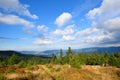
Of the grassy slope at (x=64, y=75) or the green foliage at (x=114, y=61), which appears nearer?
the grassy slope at (x=64, y=75)

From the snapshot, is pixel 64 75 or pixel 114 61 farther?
pixel 114 61

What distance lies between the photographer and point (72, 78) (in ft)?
76.3

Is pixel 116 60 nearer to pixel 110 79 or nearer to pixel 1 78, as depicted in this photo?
A: pixel 110 79

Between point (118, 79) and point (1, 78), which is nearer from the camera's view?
point (1, 78)

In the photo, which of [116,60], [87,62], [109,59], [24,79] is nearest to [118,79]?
[24,79]

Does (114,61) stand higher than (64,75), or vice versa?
(64,75)

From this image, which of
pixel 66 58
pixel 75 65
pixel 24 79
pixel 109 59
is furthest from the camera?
pixel 66 58

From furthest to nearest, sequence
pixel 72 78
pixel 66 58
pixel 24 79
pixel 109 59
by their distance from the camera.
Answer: pixel 66 58 < pixel 109 59 < pixel 72 78 < pixel 24 79

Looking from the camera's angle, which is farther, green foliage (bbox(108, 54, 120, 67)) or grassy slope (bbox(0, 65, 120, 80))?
green foliage (bbox(108, 54, 120, 67))

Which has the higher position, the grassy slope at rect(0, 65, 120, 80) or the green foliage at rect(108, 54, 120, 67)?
the grassy slope at rect(0, 65, 120, 80)

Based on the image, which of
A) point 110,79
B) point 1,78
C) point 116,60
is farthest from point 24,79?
point 116,60

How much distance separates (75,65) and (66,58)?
2574 inches

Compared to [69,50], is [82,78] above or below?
below

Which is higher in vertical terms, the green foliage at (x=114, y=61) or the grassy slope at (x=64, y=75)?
the grassy slope at (x=64, y=75)
